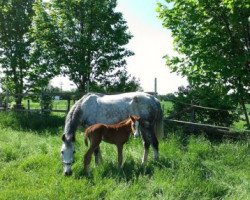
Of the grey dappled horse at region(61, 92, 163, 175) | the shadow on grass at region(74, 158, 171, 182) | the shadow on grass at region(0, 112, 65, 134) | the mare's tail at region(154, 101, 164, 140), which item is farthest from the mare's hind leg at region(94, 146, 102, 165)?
the shadow on grass at region(0, 112, 65, 134)

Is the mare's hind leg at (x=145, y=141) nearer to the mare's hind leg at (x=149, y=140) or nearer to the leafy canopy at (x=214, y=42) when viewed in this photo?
the mare's hind leg at (x=149, y=140)

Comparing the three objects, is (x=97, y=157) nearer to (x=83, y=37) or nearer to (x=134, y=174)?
(x=134, y=174)

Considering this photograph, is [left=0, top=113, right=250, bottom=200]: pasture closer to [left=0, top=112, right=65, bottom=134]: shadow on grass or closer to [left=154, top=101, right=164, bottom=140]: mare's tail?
[left=154, top=101, right=164, bottom=140]: mare's tail

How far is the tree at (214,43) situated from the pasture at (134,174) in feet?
5.86

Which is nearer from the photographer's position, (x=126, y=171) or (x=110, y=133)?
(x=126, y=171)

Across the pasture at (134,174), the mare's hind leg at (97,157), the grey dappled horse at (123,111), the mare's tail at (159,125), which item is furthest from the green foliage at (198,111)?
the mare's hind leg at (97,157)

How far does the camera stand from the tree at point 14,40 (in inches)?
924

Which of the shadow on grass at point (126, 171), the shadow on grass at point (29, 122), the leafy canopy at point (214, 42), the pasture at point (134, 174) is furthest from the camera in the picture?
the shadow on grass at point (29, 122)

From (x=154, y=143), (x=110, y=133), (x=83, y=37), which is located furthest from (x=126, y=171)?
(x=83, y=37)

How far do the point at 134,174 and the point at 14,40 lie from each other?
1805 centimetres

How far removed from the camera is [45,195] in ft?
23.5

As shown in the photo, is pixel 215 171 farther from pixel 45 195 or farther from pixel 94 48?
pixel 94 48

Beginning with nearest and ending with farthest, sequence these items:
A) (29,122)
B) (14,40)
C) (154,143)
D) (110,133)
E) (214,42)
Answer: (110,133)
(154,143)
(214,42)
(29,122)
(14,40)

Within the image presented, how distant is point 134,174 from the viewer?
25.6 ft
